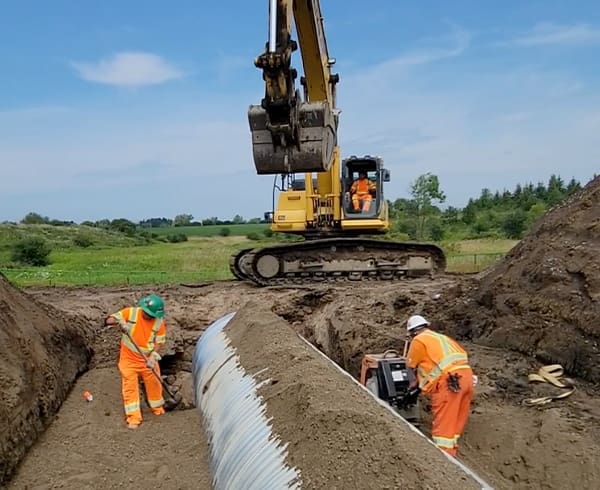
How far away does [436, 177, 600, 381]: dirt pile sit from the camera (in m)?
7.00

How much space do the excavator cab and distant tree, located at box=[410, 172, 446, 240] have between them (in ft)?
71.5

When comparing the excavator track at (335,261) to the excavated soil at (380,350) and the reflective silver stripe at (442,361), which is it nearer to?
the excavated soil at (380,350)

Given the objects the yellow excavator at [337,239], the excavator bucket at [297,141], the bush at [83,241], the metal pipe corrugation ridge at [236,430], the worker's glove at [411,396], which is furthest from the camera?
the bush at [83,241]

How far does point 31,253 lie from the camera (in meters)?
31.0

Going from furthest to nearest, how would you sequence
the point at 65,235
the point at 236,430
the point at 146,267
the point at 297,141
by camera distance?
the point at 65,235, the point at 146,267, the point at 297,141, the point at 236,430

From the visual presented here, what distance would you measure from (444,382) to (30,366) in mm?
4257

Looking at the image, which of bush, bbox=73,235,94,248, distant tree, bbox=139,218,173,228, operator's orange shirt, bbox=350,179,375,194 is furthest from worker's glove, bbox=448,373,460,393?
distant tree, bbox=139,218,173,228

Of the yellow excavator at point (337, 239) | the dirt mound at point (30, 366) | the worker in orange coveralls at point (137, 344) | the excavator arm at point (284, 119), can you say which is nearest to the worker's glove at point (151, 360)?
the worker in orange coveralls at point (137, 344)

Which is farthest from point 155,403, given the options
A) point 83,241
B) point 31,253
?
point 83,241

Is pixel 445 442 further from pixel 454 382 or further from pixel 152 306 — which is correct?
pixel 152 306

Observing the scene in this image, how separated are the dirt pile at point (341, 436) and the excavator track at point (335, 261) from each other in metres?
9.20

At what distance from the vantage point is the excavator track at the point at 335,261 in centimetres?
1484

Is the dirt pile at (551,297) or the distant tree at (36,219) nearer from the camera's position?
the dirt pile at (551,297)

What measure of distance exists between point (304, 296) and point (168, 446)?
6531 mm
